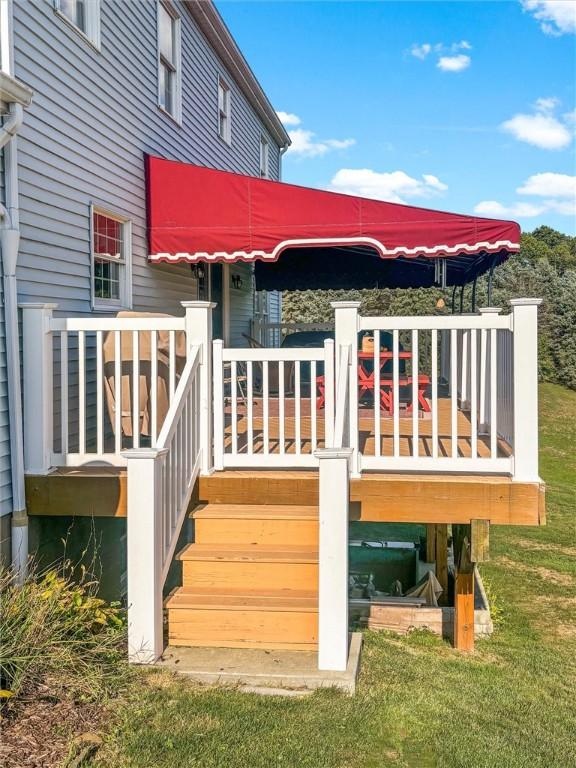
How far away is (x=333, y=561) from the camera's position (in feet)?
12.8

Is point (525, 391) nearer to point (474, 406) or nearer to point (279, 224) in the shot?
point (474, 406)

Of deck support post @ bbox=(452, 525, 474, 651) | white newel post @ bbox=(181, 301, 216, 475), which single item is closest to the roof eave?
white newel post @ bbox=(181, 301, 216, 475)

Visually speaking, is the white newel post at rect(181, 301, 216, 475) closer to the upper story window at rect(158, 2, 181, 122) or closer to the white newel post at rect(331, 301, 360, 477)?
the white newel post at rect(331, 301, 360, 477)

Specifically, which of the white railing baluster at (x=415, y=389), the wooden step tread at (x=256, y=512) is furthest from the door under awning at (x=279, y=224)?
the wooden step tread at (x=256, y=512)

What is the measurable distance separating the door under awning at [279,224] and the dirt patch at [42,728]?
4.69m

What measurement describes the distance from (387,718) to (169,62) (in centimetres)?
806

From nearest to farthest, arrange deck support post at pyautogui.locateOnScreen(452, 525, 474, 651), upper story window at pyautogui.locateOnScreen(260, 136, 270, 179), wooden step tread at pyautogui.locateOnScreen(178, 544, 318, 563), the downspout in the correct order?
wooden step tread at pyautogui.locateOnScreen(178, 544, 318, 563), the downspout, deck support post at pyautogui.locateOnScreen(452, 525, 474, 651), upper story window at pyautogui.locateOnScreen(260, 136, 270, 179)

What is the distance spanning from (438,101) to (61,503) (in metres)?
14.0

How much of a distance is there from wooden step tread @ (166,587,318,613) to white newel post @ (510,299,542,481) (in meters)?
1.68

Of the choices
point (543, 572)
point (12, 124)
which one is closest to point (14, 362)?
point (12, 124)

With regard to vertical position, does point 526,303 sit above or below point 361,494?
above

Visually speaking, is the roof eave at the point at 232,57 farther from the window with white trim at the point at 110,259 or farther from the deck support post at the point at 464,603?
the deck support post at the point at 464,603

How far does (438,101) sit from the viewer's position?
51.6 feet

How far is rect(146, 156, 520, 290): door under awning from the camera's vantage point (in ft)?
21.5
